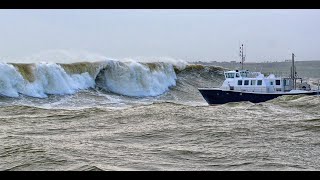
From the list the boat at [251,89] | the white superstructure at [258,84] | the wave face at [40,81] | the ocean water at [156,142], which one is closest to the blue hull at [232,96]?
the boat at [251,89]

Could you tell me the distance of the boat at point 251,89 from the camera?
27359mm

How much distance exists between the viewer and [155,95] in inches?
1390

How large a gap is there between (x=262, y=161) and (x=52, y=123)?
8.29m

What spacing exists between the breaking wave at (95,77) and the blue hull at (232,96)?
313 inches

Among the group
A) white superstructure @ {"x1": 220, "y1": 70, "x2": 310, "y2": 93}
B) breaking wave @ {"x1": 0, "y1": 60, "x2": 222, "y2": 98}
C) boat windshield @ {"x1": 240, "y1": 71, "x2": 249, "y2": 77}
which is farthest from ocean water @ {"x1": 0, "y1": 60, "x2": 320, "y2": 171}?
boat windshield @ {"x1": 240, "y1": 71, "x2": 249, "y2": 77}

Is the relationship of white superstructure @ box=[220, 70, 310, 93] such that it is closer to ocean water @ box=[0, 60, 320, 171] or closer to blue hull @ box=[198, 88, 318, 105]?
blue hull @ box=[198, 88, 318, 105]

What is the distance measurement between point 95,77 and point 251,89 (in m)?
12.7

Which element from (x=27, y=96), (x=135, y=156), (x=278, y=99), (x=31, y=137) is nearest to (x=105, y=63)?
(x=27, y=96)

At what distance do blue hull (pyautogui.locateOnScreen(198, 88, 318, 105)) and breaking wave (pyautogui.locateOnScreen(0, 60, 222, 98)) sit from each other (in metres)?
7.94

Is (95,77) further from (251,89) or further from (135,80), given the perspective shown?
(251,89)

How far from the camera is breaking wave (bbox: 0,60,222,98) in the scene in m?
29.5

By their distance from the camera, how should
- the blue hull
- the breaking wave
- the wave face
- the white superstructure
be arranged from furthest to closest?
the breaking wave < the wave face < the white superstructure < the blue hull

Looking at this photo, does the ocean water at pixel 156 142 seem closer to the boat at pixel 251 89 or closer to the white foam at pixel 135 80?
the boat at pixel 251 89
